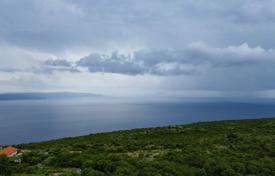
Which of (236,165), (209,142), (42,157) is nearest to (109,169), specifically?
(42,157)

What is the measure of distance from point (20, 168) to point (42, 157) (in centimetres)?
512

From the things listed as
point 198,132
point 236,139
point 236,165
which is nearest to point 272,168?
point 236,165

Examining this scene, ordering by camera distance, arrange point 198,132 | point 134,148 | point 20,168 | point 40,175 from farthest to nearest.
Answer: point 198,132 → point 134,148 → point 20,168 → point 40,175

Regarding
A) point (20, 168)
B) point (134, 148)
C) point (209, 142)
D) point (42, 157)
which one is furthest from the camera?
point (209, 142)

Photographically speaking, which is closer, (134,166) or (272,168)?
(134,166)

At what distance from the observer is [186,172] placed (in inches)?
758

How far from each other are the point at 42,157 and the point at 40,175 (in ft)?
23.3

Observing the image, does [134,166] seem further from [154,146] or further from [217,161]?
[154,146]

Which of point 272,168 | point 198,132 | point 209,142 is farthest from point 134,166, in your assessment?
point 198,132

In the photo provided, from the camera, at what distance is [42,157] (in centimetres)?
2419

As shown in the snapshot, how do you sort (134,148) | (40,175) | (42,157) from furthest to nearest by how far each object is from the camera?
1. (134,148)
2. (42,157)
3. (40,175)

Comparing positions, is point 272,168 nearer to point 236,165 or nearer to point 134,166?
point 236,165

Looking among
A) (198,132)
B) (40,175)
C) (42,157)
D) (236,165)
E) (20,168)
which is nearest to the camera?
(40,175)

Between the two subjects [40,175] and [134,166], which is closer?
[40,175]
